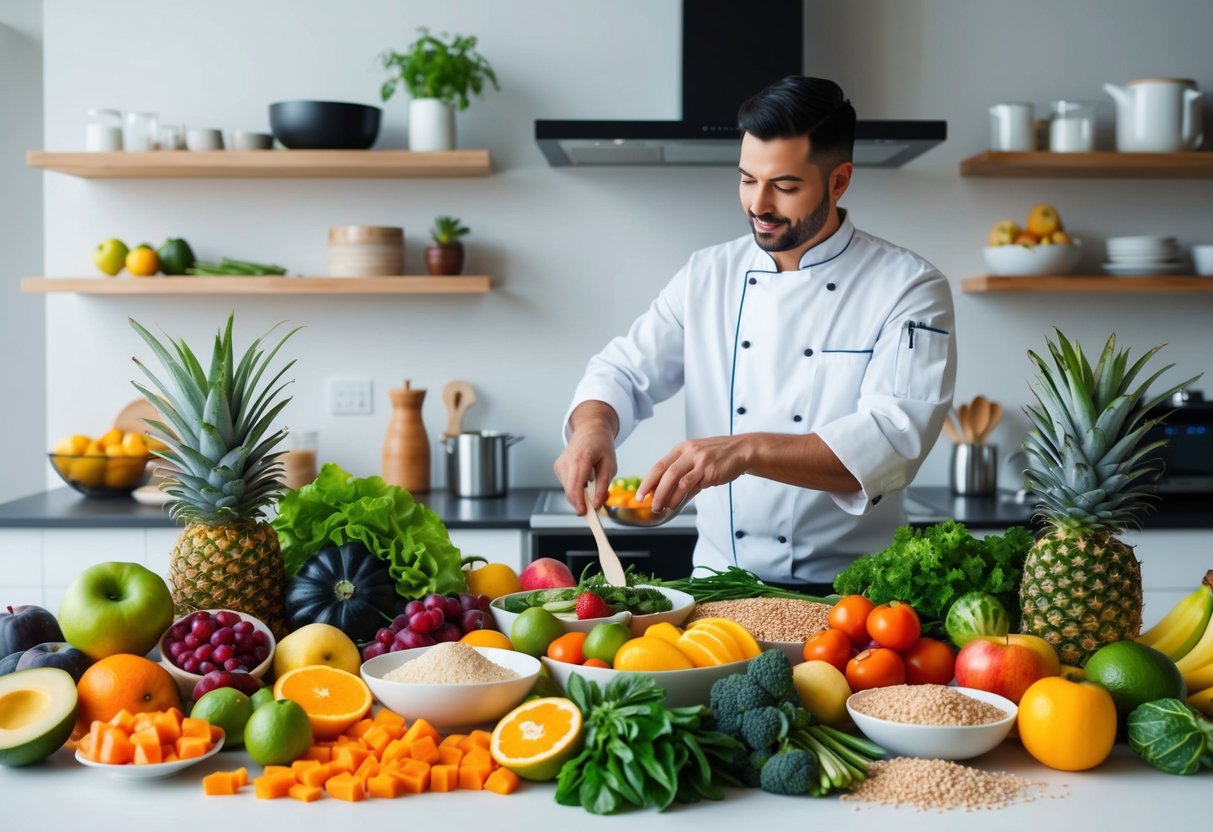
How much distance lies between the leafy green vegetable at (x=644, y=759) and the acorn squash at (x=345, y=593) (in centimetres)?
54

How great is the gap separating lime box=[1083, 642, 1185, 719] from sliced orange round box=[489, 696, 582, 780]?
2.12 ft

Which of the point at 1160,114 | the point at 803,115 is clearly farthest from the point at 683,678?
the point at 1160,114

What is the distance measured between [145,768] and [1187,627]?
4.48ft

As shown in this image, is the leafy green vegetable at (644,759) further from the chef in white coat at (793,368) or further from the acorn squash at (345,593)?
the chef in white coat at (793,368)

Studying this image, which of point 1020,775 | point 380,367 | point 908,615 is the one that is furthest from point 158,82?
point 1020,775

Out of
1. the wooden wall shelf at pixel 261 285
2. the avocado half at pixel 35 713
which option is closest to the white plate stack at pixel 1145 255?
the wooden wall shelf at pixel 261 285

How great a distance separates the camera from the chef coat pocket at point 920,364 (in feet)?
7.35

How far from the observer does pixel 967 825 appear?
119 cm

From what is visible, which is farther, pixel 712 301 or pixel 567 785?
pixel 712 301

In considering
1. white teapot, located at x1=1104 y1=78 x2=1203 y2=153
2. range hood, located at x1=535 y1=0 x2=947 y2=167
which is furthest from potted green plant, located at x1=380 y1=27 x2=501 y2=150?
white teapot, located at x1=1104 y1=78 x2=1203 y2=153

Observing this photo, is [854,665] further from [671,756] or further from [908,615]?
[671,756]

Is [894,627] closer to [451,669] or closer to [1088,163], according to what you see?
[451,669]

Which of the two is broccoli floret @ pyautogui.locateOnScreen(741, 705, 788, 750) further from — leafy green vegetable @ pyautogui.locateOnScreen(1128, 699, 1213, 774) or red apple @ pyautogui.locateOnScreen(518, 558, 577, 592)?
red apple @ pyautogui.locateOnScreen(518, 558, 577, 592)

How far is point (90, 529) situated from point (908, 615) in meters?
2.52
